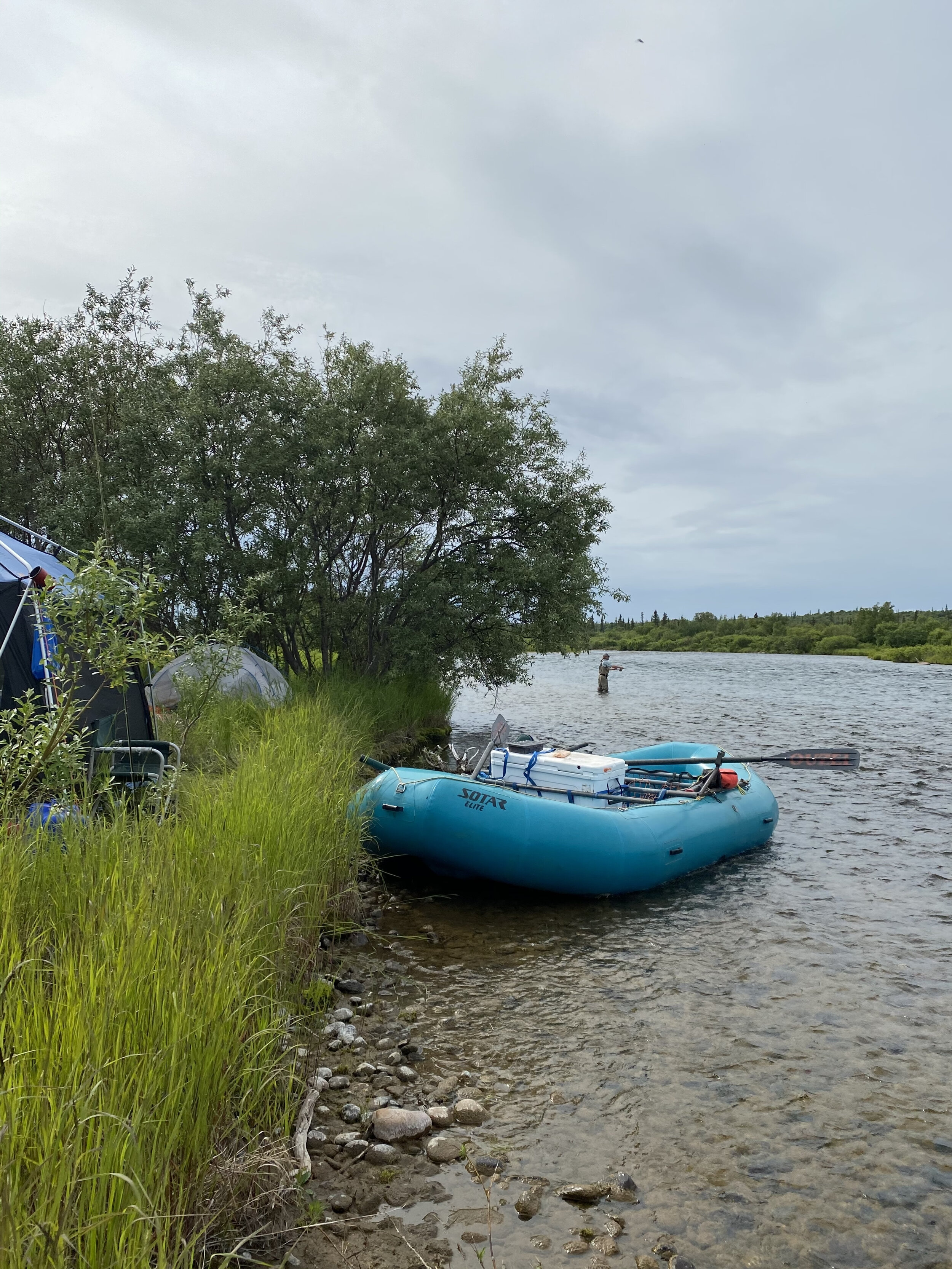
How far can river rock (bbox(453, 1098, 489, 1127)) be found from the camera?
4016 mm

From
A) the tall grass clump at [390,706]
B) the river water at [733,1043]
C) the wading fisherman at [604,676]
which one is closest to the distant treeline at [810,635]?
the wading fisherman at [604,676]

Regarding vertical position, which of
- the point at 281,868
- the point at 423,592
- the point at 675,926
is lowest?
the point at 675,926

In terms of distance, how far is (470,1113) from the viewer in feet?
13.3

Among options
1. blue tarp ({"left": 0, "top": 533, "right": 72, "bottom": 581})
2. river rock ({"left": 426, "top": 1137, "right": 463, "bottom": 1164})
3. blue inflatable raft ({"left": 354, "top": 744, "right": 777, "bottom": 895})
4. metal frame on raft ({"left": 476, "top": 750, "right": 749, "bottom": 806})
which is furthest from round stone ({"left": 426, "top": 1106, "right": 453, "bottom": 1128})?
blue tarp ({"left": 0, "top": 533, "right": 72, "bottom": 581})

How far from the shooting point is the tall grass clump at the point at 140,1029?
1.97 m

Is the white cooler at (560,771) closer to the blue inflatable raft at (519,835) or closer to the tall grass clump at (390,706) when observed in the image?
the blue inflatable raft at (519,835)

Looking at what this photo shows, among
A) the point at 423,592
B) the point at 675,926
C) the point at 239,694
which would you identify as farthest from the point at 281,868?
the point at 423,592

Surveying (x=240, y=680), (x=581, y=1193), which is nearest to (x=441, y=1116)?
(x=581, y=1193)

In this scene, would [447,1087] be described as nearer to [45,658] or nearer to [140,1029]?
[140,1029]

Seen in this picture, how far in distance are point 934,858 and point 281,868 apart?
8.42 m

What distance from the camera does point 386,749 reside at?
13383 millimetres

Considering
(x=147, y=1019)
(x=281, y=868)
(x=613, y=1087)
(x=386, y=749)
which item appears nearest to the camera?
(x=147, y=1019)

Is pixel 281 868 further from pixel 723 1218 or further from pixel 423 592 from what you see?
pixel 423 592

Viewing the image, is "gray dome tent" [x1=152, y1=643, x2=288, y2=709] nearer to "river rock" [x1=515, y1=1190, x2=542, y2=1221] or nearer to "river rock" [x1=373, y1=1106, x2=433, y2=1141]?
"river rock" [x1=373, y1=1106, x2=433, y2=1141]
